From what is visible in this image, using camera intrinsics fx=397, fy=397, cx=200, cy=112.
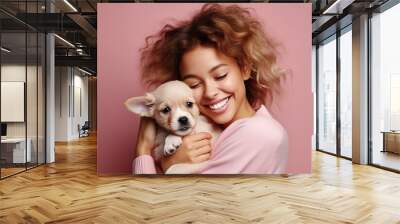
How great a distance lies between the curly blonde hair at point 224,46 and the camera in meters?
6.38

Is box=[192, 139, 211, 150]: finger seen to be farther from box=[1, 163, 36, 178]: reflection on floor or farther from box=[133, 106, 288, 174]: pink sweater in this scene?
box=[1, 163, 36, 178]: reflection on floor

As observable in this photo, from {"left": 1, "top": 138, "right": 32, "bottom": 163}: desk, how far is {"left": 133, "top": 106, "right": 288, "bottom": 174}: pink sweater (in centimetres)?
224

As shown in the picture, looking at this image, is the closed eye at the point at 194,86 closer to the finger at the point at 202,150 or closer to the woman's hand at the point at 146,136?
the woman's hand at the point at 146,136

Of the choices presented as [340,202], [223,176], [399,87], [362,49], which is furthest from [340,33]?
[340,202]

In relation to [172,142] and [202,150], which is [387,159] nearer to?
[202,150]

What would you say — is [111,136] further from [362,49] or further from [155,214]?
[362,49]

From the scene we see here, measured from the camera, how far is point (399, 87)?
24.3 feet

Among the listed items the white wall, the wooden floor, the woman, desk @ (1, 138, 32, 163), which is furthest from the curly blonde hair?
the white wall

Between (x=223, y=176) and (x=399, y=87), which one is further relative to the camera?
(x=399, y=87)

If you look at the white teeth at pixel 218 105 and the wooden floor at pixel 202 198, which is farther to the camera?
the white teeth at pixel 218 105

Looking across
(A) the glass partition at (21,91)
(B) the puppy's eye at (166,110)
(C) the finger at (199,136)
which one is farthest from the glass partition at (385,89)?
(A) the glass partition at (21,91)

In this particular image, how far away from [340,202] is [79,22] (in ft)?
21.5

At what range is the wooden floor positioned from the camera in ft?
13.4

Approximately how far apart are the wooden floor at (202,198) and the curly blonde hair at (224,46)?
157 cm
